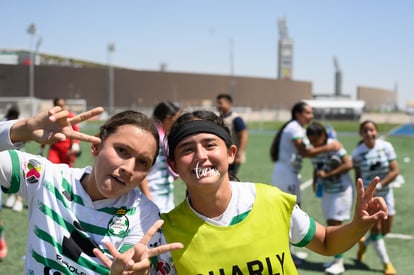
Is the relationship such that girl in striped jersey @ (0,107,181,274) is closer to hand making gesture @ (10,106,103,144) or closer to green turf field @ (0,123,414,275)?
hand making gesture @ (10,106,103,144)

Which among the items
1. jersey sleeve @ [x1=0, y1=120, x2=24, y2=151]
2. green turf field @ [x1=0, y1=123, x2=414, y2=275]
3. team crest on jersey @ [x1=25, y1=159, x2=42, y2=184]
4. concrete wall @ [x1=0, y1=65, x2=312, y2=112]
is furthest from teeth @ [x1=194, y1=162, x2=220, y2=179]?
concrete wall @ [x1=0, y1=65, x2=312, y2=112]

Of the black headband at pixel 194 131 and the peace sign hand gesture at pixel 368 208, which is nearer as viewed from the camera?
the black headband at pixel 194 131

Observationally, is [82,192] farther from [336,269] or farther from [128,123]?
[336,269]

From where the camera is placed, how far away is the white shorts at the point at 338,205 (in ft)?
20.9

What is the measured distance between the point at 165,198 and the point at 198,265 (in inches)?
132

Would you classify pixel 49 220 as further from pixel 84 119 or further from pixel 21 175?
pixel 84 119

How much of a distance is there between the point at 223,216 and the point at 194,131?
406mm

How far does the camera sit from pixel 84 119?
253 cm

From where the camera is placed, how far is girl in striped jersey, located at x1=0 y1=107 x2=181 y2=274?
219cm

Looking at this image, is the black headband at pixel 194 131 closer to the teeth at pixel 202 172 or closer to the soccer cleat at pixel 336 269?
the teeth at pixel 202 172

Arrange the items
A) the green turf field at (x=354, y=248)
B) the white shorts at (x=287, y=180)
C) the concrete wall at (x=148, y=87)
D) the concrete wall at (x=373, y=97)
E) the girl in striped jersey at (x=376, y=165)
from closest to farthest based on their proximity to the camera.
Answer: the green turf field at (x=354, y=248), the girl in striped jersey at (x=376, y=165), the white shorts at (x=287, y=180), the concrete wall at (x=148, y=87), the concrete wall at (x=373, y=97)

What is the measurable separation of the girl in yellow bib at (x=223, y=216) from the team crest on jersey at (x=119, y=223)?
0.19 m

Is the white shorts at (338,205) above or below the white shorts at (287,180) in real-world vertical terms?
below

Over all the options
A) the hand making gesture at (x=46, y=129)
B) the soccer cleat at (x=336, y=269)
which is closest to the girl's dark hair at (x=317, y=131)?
the soccer cleat at (x=336, y=269)
